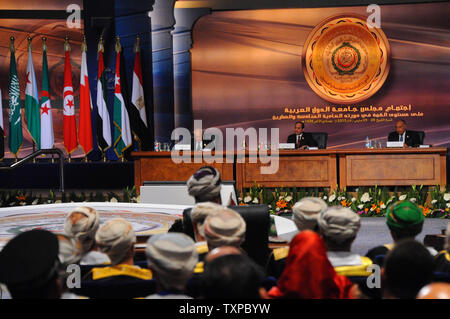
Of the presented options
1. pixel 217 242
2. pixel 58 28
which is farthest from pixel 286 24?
pixel 217 242

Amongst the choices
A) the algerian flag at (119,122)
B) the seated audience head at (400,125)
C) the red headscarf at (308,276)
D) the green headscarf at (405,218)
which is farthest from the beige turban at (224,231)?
the algerian flag at (119,122)

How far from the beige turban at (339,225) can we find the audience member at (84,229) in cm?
101

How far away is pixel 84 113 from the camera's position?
820 cm

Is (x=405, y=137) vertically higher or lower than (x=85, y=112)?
lower

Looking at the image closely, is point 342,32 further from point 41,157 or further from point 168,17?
point 41,157

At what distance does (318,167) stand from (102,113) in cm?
385

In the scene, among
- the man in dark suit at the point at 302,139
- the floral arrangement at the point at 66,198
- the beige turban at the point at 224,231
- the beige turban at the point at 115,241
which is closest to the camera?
the beige turban at the point at 224,231

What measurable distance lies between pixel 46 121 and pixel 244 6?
4209 millimetres

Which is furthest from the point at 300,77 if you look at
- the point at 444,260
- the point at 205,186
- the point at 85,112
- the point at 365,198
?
the point at 444,260

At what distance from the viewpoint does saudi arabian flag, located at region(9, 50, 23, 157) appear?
7.75 meters

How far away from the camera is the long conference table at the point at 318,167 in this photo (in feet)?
21.4

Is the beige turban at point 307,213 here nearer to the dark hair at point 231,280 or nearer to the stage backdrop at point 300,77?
the dark hair at point 231,280

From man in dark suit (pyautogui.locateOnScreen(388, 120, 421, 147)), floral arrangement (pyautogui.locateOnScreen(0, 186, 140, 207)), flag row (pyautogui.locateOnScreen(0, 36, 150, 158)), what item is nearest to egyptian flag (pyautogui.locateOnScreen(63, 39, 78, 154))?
flag row (pyautogui.locateOnScreen(0, 36, 150, 158))

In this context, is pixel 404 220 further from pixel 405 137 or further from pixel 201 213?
pixel 405 137
